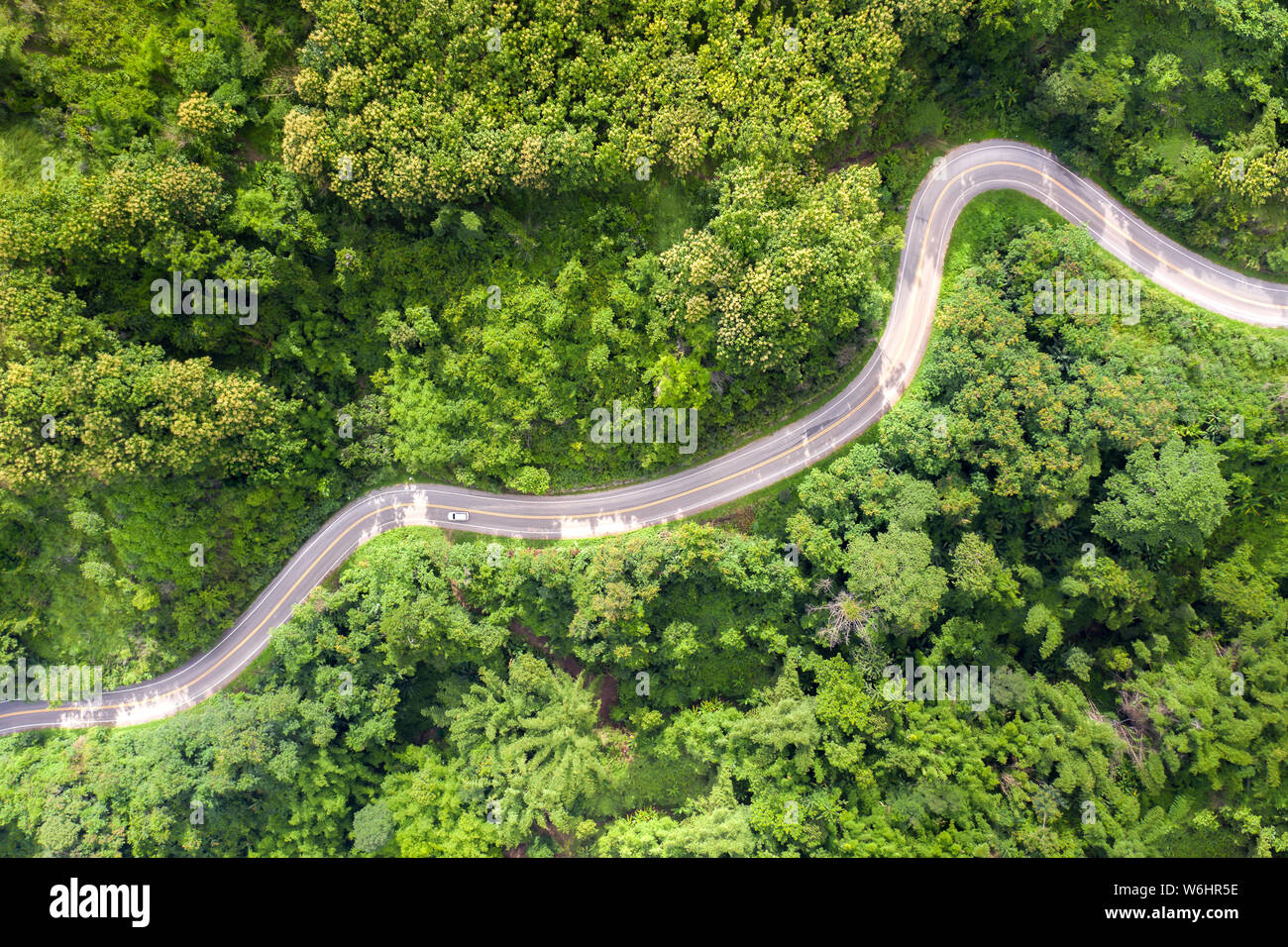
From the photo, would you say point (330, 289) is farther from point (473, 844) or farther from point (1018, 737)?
point (1018, 737)

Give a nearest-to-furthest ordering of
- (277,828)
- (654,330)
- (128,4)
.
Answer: (128,4) → (654,330) → (277,828)

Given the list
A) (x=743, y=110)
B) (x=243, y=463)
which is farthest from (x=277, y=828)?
(x=743, y=110)

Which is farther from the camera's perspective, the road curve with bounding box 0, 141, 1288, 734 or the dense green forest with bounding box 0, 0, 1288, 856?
the road curve with bounding box 0, 141, 1288, 734

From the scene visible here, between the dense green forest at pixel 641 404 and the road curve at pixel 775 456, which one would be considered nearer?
the dense green forest at pixel 641 404

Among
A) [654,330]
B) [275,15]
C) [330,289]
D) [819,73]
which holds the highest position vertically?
[275,15]

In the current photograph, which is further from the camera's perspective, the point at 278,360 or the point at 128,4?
the point at 278,360
